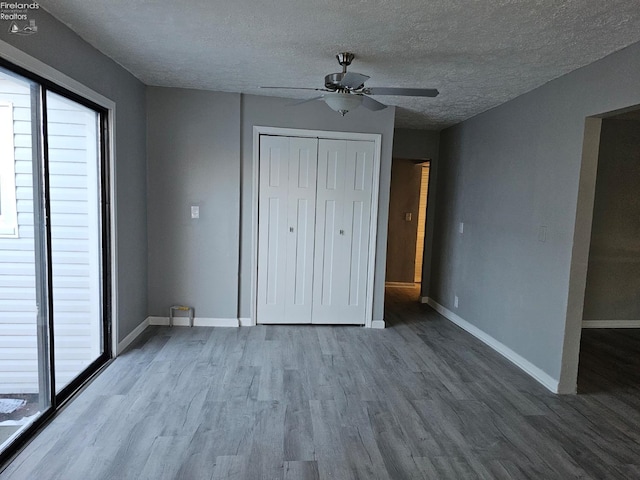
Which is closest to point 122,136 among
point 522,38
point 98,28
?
point 98,28

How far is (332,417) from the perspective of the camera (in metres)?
2.53

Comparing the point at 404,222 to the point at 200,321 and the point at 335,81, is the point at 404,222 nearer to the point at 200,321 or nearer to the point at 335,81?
the point at 200,321

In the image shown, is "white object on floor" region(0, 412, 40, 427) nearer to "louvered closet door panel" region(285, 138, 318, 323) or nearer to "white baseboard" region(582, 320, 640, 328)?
"louvered closet door panel" region(285, 138, 318, 323)

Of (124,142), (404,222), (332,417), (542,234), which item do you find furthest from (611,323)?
(124,142)

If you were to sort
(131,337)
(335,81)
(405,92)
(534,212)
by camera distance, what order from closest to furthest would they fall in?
1. (405,92)
2. (335,81)
3. (534,212)
4. (131,337)

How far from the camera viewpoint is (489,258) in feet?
13.3

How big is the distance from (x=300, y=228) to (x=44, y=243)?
94.1 inches

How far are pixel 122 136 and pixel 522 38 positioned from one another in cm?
317

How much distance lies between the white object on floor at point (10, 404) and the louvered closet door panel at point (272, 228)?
2180mm

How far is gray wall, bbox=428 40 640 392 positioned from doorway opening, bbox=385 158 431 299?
5.82 ft

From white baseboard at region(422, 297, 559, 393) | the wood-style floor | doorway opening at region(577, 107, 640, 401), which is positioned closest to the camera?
the wood-style floor

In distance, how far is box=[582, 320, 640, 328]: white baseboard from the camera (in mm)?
4688

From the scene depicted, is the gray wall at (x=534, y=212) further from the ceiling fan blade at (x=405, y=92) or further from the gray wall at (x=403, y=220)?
the gray wall at (x=403, y=220)

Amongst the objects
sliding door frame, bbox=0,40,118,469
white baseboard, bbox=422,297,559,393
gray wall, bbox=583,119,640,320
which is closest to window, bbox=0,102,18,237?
sliding door frame, bbox=0,40,118,469
